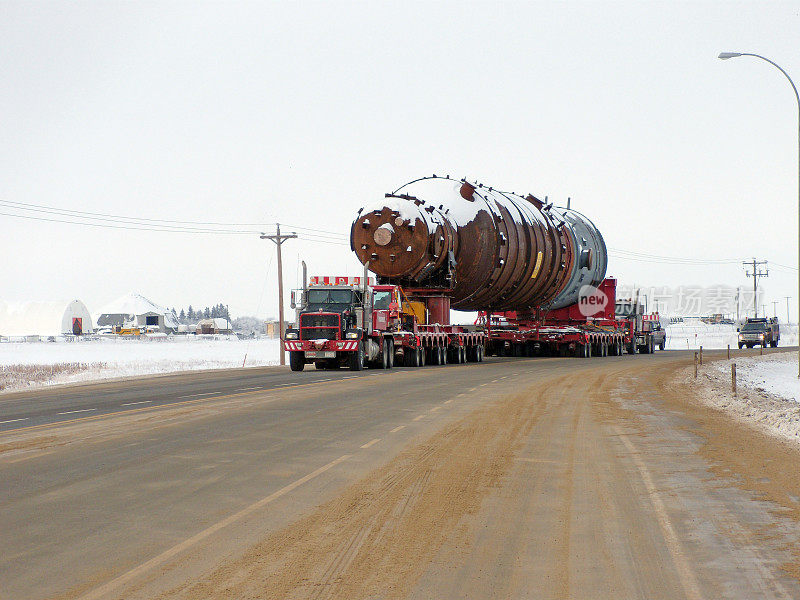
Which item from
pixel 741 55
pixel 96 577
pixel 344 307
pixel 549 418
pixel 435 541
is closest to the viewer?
pixel 96 577

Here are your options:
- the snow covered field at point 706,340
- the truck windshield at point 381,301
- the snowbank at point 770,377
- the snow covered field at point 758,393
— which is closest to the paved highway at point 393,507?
the snow covered field at point 758,393

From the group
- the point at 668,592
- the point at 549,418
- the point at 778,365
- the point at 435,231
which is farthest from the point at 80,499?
the point at 778,365

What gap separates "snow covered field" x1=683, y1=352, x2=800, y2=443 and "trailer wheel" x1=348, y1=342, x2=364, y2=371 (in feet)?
35.8

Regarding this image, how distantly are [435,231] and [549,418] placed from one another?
19482 mm

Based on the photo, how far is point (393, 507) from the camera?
7.96 m

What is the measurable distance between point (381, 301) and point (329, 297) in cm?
221

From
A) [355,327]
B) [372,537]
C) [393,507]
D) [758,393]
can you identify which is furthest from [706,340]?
[372,537]

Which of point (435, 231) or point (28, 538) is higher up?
point (435, 231)

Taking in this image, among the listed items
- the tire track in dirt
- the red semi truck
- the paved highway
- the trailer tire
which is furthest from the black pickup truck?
the tire track in dirt

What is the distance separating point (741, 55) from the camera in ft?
86.7

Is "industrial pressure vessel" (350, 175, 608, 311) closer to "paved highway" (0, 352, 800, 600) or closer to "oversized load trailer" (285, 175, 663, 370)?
"oversized load trailer" (285, 175, 663, 370)

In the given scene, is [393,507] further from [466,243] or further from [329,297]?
[466,243]

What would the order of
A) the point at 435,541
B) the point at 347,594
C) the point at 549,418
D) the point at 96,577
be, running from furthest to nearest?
1. the point at 549,418
2. the point at 435,541
3. the point at 96,577
4. the point at 347,594

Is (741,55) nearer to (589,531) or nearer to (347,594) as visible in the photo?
(589,531)
